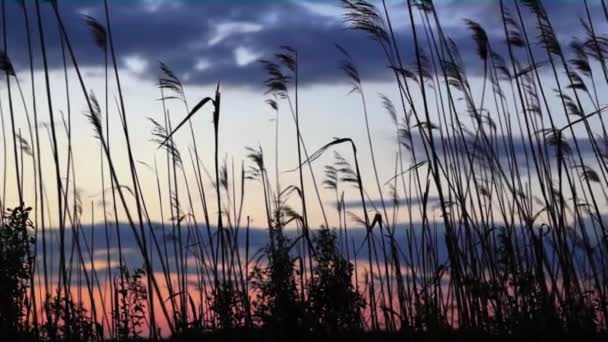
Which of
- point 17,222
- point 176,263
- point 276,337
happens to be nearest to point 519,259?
point 276,337

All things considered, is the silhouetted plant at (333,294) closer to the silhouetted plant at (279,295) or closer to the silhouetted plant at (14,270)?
the silhouetted plant at (279,295)

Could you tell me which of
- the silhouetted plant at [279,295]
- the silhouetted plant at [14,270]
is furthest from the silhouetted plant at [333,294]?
the silhouetted plant at [14,270]

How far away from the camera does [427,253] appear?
496 cm

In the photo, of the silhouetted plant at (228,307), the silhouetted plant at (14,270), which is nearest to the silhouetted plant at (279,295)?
the silhouetted plant at (228,307)

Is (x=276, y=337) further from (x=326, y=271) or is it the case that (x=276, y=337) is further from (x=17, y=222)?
(x=17, y=222)

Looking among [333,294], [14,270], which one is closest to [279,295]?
[333,294]

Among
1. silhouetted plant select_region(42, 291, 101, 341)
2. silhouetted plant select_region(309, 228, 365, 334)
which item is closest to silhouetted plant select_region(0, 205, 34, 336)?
silhouetted plant select_region(42, 291, 101, 341)

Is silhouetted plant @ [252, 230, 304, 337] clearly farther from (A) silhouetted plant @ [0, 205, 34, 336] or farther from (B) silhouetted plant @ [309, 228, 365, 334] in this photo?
(A) silhouetted plant @ [0, 205, 34, 336]

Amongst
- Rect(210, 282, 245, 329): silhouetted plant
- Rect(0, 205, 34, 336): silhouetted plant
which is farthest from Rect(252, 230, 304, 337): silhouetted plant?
Rect(0, 205, 34, 336): silhouetted plant

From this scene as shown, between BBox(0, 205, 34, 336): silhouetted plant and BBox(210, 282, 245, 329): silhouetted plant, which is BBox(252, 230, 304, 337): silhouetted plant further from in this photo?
BBox(0, 205, 34, 336): silhouetted plant

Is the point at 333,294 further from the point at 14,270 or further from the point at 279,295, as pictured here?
the point at 14,270

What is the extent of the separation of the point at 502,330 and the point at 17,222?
2851 millimetres

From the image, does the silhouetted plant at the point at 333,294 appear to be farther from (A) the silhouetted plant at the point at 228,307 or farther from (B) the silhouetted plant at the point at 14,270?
(B) the silhouetted plant at the point at 14,270

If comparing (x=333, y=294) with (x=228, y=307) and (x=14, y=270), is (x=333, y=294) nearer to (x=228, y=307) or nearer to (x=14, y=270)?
(x=228, y=307)
